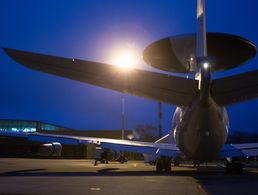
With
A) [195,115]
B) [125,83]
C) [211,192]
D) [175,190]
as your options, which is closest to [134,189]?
[175,190]

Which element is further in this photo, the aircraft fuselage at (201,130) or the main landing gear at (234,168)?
the main landing gear at (234,168)

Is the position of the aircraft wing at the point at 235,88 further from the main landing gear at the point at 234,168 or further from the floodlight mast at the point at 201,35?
the main landing gear at the point at 234,168

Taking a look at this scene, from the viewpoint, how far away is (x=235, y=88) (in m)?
17.2

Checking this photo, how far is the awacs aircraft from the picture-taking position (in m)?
15.7

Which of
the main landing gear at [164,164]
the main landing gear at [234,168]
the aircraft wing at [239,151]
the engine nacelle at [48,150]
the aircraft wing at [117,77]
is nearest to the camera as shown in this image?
the aircraft wing at [117,77]

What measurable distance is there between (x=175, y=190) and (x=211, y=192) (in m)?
1.20

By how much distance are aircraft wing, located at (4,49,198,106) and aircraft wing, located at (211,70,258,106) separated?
0.96 m

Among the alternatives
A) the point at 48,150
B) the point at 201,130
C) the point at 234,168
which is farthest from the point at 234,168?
the point at 48,150

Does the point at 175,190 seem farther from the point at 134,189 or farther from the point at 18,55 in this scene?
the point at 18,55

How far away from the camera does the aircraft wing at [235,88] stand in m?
16.3

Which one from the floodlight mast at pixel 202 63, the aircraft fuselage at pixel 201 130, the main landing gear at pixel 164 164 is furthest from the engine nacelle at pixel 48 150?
the floodlight mast at pixel 202 63

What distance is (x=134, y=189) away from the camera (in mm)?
14062

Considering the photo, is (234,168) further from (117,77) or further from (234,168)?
(117,77)

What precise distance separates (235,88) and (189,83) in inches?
Result: 76.6
